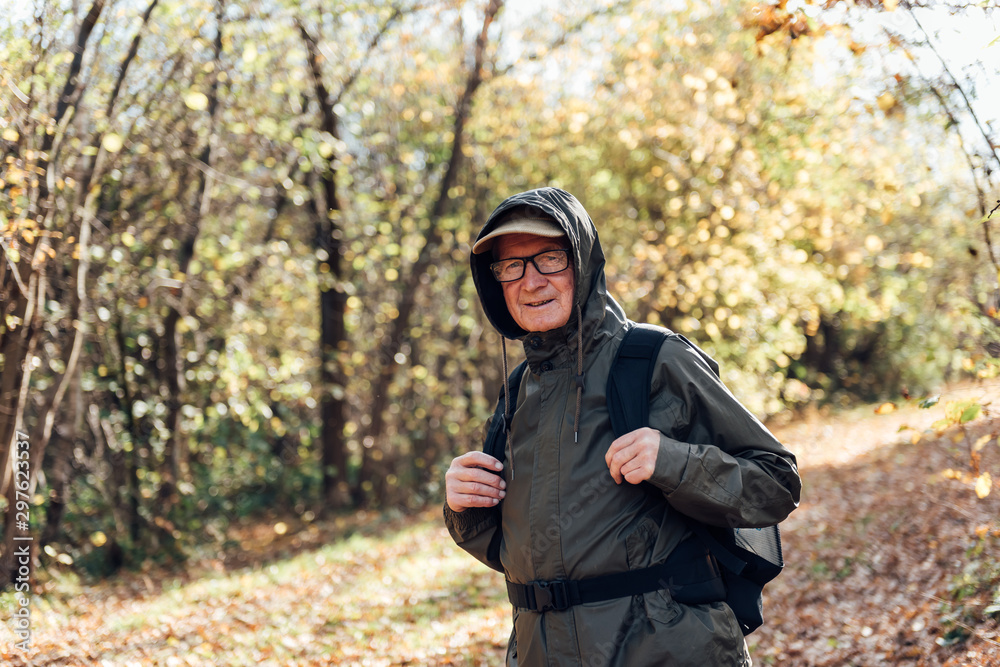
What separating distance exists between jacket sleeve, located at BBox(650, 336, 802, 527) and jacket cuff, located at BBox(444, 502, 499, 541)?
2.23ft

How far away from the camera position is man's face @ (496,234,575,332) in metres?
2.30

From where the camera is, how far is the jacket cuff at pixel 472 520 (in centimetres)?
245

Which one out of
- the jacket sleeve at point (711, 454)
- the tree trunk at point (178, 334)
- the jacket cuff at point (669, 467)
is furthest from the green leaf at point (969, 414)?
the tree trunk at point (178, 334)

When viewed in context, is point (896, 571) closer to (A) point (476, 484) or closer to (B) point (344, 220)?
(A) point (476, 484)

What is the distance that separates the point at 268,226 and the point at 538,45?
16.9 ft

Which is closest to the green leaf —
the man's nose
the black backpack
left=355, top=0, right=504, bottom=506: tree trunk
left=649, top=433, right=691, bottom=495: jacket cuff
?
the black backpack

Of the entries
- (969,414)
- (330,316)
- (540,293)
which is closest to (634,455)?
(540,293)

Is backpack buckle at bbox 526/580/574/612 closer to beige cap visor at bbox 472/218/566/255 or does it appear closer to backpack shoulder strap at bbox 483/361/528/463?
backpack shoulder strap at bbox 483/361/528/463

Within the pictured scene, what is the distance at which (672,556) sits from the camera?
2072mm

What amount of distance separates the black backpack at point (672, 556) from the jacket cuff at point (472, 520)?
0.87 feet

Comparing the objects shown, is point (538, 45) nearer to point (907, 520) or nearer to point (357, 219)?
point (357, 219)

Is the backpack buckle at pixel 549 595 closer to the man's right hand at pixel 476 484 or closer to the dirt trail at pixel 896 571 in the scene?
the man's right hand at pixel 476 484

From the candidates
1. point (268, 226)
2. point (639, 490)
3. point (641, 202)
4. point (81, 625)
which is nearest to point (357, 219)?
point (268, 226)

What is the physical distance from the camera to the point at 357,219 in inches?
473
